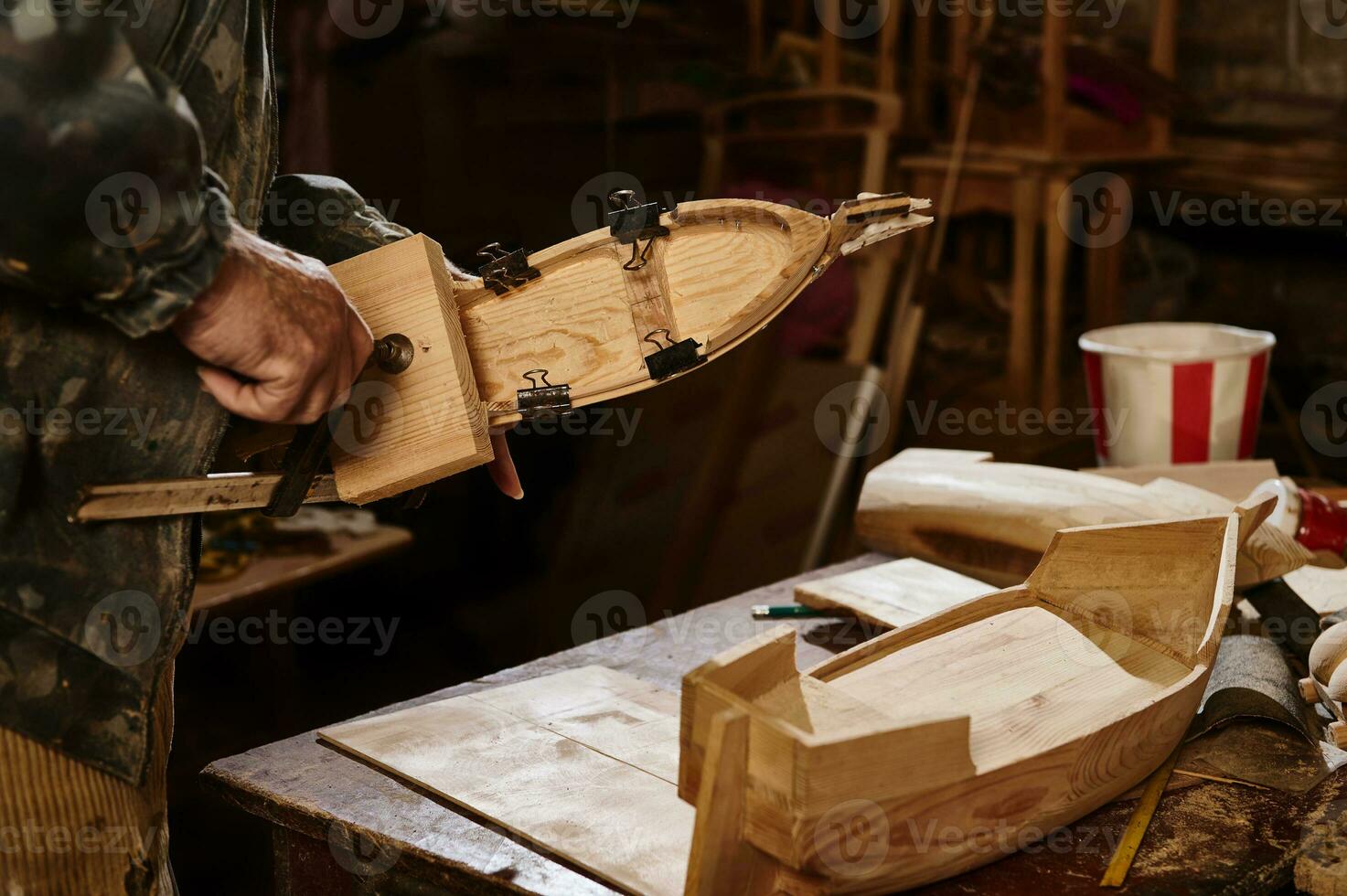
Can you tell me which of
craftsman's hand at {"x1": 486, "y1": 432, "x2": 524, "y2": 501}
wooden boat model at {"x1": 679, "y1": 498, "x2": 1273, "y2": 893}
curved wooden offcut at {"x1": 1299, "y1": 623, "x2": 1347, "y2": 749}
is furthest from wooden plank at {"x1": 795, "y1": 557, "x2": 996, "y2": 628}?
craftsman's hand at {"x1": 486, "y1": 432, "x2": 524, "y2": 501}

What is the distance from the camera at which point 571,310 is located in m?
1.58

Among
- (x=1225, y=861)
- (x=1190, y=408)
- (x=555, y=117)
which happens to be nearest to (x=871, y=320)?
(x=555, y=117)

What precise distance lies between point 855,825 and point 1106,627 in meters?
0.72

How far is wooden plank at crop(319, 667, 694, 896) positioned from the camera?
1.41 metres

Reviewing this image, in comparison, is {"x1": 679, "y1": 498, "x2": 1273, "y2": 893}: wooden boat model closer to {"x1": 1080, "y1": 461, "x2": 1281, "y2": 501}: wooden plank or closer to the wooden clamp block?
the wooden clamp block

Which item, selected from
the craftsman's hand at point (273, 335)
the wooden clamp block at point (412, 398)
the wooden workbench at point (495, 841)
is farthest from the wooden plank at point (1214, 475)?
the craftsman's hand at point (273, 335)

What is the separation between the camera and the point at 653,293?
5.13 feet

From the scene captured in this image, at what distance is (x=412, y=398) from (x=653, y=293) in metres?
0.34

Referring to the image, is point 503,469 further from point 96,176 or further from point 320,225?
point 96,176

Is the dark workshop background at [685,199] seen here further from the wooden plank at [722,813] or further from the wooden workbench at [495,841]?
the wooden plank at [722,813]

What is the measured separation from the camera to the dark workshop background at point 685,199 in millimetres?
4035

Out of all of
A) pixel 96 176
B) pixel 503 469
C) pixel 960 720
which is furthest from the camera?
pixel 503 469

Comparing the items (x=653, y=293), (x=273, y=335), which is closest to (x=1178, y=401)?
(x=653, y=293)

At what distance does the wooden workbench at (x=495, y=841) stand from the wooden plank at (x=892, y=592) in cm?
63
